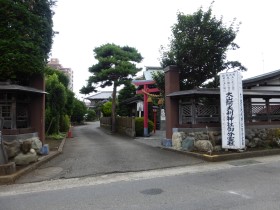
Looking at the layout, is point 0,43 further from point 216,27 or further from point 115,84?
Answer: point 115,84

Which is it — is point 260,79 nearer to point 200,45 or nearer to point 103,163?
point 200,45

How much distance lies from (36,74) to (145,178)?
7326 millimetres

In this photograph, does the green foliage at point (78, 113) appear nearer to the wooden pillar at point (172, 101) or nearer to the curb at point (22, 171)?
the wooden pillar at point (172, 101)

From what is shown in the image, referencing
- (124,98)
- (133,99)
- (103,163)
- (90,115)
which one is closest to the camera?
(103,163)

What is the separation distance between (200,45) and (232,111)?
4100mm

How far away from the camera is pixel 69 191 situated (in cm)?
686

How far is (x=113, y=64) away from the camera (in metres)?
23.5

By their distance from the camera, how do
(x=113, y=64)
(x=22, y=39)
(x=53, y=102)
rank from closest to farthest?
(x=22, y=39), (x=53, y=102), (x=113, y=64)

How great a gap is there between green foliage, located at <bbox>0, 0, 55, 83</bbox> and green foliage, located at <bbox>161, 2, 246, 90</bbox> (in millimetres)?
6935

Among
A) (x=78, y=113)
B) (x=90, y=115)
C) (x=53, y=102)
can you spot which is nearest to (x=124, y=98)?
(x=53, y=102)

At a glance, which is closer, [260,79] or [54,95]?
[260,79]

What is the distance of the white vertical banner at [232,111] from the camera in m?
11.3

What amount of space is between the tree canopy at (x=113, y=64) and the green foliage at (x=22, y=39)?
10969 mm

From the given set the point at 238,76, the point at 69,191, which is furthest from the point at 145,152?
the point at 69,191
